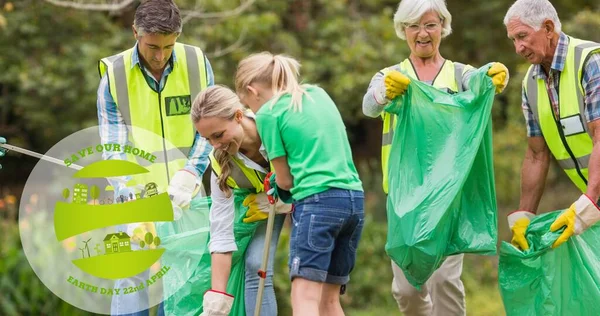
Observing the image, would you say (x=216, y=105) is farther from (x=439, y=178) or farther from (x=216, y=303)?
(x=439, y=178)

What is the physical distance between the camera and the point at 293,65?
3.97 m

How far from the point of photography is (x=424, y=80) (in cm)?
455

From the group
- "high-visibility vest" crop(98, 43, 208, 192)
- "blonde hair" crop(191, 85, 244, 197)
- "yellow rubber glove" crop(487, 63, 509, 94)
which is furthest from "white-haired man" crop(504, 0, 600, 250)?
"high-visibility vest" crop(98, 43, 208, 192)

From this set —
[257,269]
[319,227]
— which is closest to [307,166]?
[319,227]

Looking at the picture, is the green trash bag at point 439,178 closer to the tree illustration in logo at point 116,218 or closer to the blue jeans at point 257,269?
the blue jeans at point 257,269

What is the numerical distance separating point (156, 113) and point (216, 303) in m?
0.98

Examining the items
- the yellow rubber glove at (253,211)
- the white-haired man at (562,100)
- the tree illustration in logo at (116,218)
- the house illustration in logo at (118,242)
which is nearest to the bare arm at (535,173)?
the white-haired man at (562,100)

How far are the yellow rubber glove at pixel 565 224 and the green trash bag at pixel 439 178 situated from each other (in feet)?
0.87

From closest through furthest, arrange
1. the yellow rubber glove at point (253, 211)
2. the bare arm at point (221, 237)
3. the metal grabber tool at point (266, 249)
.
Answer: the metal grabber tool at point (266, 249)
the bare arm at point (221, 237)
the yellow rubber glove at point (253, 211)

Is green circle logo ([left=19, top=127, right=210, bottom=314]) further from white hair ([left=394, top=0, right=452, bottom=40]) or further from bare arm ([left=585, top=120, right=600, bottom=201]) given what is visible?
bare arm ([left=585, top=120, right=600, bottom=201])

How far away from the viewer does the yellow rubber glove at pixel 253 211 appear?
422 cm

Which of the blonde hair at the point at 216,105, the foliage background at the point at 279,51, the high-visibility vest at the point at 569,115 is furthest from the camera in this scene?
the foliage background at the point at 279,51

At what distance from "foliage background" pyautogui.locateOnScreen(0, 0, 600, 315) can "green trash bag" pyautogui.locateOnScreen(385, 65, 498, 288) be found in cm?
336

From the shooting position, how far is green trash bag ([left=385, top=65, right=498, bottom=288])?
4.21m
